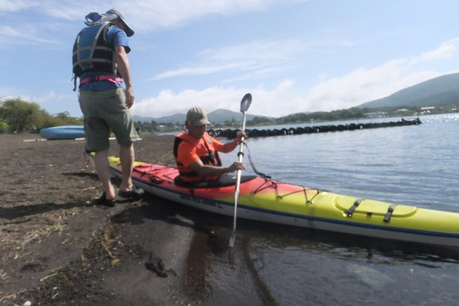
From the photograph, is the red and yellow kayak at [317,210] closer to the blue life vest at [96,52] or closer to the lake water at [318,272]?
the lake water at [318,272]

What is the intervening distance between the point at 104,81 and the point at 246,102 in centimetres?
445

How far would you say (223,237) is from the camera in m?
4.02

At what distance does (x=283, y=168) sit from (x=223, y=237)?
312 inches

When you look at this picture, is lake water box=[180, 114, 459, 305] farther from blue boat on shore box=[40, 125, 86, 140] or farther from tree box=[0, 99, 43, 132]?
tree box=[0, 99, 43, 132]

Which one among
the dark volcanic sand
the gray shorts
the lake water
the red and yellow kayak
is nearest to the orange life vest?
the red and yellow kayak

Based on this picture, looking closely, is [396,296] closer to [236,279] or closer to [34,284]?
[236,279]

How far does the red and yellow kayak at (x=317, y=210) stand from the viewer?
3432 millimetres

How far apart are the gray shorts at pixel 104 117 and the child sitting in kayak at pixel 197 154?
80 cm

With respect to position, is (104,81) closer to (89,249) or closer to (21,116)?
(89,249)


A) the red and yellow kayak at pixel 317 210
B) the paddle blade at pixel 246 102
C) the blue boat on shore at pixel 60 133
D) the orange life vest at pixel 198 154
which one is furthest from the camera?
the blue boat on shore at pixel 60 133

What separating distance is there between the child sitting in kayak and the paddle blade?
2.94 m

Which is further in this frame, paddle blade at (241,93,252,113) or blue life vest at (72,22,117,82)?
paddle blade at (241,93,252,113)

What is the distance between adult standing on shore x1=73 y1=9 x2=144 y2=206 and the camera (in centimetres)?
413

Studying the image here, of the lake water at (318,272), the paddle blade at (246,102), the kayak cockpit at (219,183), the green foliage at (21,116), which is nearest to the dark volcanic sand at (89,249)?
the lake water at (318,272)
